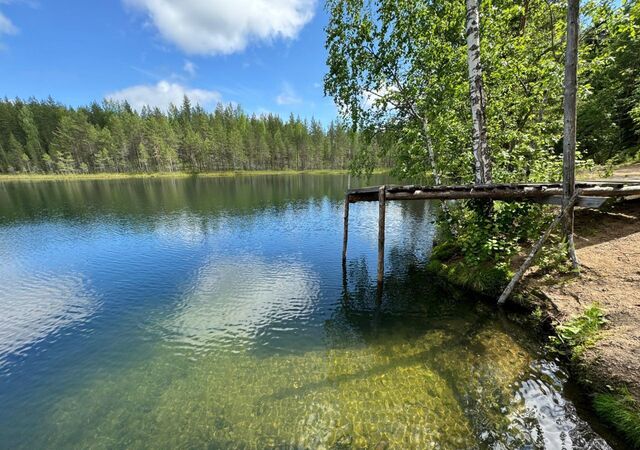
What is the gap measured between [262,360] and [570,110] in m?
13.2

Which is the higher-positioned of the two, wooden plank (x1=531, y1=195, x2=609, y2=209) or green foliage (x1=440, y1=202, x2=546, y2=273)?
wooden plank (x1=531, y1=195, x2=609, y2=209)

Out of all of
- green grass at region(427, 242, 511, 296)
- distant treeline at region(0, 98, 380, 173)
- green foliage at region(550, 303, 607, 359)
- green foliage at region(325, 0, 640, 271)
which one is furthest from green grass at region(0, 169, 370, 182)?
green foliage at region(550, 303, 607, 359)

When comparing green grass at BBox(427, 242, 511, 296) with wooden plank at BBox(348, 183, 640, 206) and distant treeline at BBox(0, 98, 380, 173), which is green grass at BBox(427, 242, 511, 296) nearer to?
wooden plank at BBox(348, 183, 640, 206)

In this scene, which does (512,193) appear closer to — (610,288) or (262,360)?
(610,288)

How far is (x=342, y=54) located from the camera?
1778 cm

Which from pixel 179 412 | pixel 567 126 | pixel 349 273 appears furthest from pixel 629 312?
pixel 179 412

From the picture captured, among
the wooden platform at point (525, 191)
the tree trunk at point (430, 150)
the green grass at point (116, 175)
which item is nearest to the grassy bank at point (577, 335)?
the wooden platform at point (525, 191)

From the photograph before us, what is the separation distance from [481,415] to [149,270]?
58.8 ft

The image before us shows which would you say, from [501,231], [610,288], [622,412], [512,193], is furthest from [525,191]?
[622,412]

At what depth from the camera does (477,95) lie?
11461 millimetres

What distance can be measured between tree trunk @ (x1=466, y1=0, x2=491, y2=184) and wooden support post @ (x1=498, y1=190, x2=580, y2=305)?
3.12 meters

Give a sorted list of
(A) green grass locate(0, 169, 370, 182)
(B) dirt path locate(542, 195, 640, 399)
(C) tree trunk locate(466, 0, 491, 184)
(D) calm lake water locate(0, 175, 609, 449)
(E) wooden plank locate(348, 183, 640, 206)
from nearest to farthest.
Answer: (D) calm lake water locate(0, 175, 609, 449) → (B) dirt path locate(542, 195, 640, 399) → (E) wooden plank locate(348, 183, 640, 206) → (C) tree trunk locate(466, 0, 491, 184) → (A) green grass locate(0, 169, 370, 182)

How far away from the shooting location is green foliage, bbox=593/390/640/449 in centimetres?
538

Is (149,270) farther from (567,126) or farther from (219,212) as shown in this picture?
(567,126)
